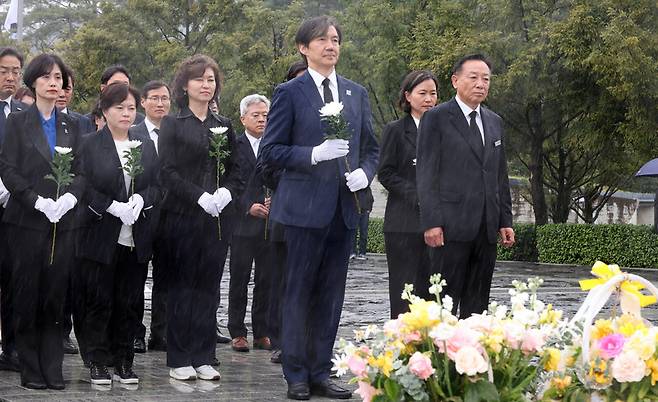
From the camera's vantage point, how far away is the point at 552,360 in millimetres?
4879

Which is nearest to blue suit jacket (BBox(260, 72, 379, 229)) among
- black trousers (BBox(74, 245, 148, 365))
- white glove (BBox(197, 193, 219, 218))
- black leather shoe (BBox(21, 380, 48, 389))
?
→ white glove (BBox(197, 193, 219, 218))

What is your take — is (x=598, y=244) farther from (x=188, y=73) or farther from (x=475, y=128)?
(x=188, y=73)

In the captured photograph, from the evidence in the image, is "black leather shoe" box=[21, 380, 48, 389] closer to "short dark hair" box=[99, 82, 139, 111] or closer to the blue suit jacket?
the blue suit jacket

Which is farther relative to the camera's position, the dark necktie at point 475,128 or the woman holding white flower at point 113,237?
the woman holding white flower at point 113,237

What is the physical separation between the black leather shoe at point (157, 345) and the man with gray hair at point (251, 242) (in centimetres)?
57

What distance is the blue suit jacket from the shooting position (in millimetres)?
7844

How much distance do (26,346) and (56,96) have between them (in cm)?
166

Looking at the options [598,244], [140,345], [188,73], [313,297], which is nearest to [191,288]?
[313,297]

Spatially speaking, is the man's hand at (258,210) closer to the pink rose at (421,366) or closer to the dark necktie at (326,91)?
the dark necktie at (326,91)

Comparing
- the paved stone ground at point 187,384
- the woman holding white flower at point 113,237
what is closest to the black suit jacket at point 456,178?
the paved stone ground at point 187,384

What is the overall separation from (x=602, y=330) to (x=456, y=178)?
320 centimetres

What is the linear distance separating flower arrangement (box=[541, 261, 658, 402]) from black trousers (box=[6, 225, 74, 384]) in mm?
4096

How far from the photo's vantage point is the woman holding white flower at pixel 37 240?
8.10 m

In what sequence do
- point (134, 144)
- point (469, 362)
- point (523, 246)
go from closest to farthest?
point (469, 362) → point (134, 144) → point (523, 246)
